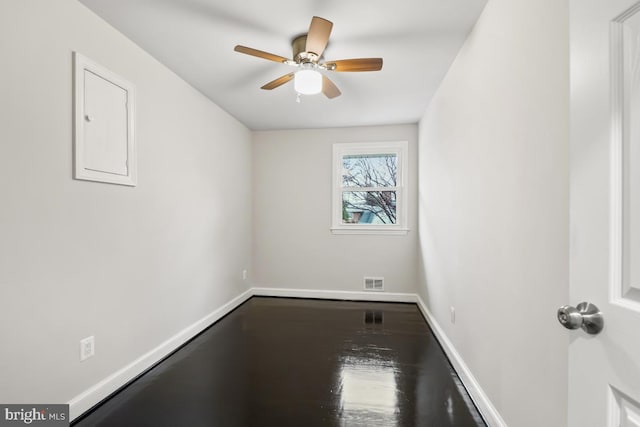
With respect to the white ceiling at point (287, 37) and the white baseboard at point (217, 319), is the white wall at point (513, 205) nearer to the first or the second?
the white baseboard at point (217, 319)

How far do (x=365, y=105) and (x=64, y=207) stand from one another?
2780 millimetres

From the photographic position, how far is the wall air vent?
4074mm

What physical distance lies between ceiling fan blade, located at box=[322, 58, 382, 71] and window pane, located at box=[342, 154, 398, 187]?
210 cm

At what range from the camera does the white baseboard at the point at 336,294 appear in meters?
4.03

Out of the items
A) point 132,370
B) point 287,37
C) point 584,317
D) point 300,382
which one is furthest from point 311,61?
point 132,370

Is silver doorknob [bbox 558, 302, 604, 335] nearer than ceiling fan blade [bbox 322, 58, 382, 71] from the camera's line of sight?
Yes

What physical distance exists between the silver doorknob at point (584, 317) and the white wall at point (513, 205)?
448mm

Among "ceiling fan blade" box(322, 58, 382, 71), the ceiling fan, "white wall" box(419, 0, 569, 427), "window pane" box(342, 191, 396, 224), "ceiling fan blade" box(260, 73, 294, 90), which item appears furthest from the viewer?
"window pane" box(342, 191, 396, 224)

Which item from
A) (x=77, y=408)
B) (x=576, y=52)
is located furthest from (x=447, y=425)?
(x=77, y=408)

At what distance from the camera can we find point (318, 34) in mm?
1742

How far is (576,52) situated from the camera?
74 cm
